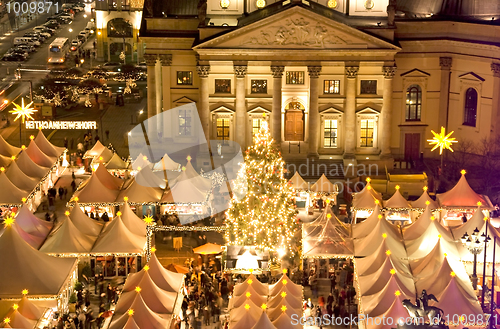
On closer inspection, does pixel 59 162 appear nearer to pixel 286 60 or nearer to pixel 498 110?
pixel 286 60

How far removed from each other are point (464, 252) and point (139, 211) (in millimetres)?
22836

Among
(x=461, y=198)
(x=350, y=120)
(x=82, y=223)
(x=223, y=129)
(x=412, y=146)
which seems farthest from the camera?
(x=412, y=146)

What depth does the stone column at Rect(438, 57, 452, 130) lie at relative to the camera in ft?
252

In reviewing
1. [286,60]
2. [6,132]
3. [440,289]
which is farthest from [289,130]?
[440,289]

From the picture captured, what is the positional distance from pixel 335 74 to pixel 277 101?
5.47m

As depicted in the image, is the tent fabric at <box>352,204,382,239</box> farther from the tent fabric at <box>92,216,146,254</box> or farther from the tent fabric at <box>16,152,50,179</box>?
the tent fabric at <box>16,152,50,179</box>

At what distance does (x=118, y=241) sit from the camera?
54.8 metres

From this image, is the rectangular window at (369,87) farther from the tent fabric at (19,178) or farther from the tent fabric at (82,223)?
the tent fabric at (82,223)

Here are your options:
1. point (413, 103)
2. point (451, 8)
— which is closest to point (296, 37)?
point (413, 103)

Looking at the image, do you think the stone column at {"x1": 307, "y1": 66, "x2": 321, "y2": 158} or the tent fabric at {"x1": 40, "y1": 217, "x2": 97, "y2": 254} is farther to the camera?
the stone column at {"x1": 307, "y1": 66, "x2": 321, "y2": 158}

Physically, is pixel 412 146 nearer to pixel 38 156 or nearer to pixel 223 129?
→ pixel 223 129

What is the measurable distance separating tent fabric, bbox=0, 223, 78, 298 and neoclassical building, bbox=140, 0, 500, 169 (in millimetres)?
28914

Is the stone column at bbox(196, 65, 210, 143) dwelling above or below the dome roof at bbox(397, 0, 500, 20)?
below

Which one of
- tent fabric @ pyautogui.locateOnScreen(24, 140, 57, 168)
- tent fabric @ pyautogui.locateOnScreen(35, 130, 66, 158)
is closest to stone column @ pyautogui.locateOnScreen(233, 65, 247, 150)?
tent fabric @ pyautogui.locateOnScreen(35, 130, 66, 158)
